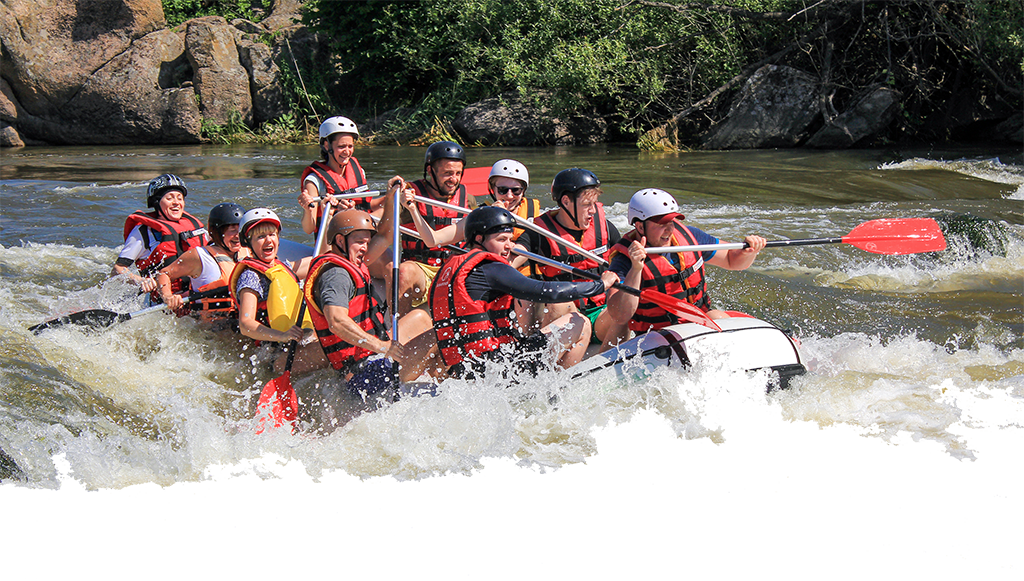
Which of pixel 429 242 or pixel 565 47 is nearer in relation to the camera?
pixel 429 242

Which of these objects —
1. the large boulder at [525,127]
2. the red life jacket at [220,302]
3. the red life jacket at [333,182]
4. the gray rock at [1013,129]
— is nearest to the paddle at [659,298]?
the red life jacket at [333,182]

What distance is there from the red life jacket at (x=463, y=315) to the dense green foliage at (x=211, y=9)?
21.3 metres

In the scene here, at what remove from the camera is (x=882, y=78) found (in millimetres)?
15234

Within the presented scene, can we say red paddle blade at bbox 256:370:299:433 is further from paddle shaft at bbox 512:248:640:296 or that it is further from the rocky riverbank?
the rocky riverbank

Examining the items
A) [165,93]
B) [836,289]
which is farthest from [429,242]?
[165,93]

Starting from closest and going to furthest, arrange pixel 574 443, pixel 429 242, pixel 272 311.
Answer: pixel 574 443 < pixel 272 311 < pixel 429 242

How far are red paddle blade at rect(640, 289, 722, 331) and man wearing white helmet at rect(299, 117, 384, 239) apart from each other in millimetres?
2220

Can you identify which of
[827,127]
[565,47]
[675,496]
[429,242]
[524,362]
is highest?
[565,47]

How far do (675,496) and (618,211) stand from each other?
6.96 metres

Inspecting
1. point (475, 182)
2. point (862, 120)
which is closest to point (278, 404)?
point (475, 182)

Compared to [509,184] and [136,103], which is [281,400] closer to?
[509,184]

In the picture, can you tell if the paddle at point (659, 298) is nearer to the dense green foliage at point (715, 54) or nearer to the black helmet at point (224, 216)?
the black helmet at point (224, 216)

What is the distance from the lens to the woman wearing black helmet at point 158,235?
5.82 metres

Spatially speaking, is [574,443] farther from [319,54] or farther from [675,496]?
[319,54]
